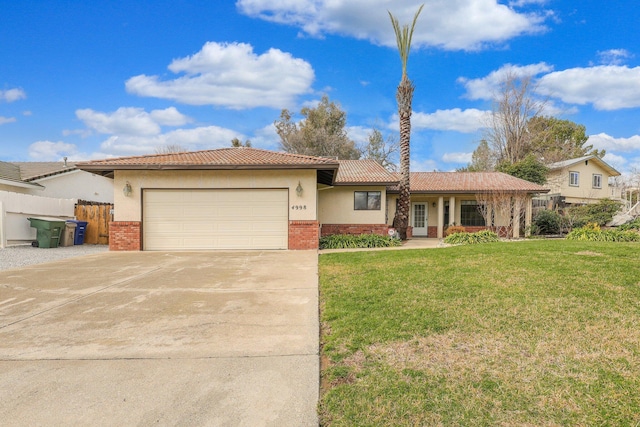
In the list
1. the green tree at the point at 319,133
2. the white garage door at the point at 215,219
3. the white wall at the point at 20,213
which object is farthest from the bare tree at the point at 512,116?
the white wall at the point at 20,213

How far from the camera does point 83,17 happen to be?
42.6 feet

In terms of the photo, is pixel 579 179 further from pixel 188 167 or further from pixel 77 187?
pixel 77 187

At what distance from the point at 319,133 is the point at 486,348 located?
30028 millimetres

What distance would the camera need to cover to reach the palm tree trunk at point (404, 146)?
15.5m

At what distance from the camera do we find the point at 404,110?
15680mm

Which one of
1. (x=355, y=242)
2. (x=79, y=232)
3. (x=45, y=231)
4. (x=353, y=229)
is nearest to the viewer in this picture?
(x=45, y=231)

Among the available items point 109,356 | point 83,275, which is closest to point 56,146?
point 83,275

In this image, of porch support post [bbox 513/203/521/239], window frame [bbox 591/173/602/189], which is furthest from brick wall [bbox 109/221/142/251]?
window frame [bbox 591/173/602/189]

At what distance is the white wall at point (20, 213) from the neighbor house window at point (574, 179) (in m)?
34.1

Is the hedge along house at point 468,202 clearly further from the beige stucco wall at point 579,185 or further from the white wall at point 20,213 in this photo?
the white wall at point 20,213

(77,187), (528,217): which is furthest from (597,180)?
(77,187)

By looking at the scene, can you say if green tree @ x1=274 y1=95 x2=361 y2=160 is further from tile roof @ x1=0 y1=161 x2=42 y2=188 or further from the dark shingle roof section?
tile roof @ x1=0 y1=161 x2=42 y2=188

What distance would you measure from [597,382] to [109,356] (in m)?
4.27

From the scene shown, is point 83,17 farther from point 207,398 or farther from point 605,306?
point 605,306
